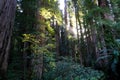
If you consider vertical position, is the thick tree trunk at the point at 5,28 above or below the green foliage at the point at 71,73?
above

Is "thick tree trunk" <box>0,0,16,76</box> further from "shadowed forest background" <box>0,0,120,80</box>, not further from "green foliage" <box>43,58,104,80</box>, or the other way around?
"green foliage" <box>43,58,104,80</box>

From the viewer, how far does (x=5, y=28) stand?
343 centimetres

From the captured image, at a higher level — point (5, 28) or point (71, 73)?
point (5, 28)

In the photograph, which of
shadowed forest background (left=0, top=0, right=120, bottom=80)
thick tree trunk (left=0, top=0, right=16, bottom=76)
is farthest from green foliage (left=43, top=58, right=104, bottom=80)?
thick tree trunk (left=0, top=0, right=16, bottom=76)

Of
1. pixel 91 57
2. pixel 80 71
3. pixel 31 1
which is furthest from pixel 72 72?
pixel 91 57

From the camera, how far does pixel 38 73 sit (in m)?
7.18

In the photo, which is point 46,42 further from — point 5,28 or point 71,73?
point 5,28

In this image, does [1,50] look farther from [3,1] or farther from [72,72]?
[72,72]

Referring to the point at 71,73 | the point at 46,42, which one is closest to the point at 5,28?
the point at 71,73

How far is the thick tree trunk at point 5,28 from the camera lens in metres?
3.31

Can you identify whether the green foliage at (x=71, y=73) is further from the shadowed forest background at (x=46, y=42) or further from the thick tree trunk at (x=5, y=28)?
the thick tree trunk at (x=5, y=28)

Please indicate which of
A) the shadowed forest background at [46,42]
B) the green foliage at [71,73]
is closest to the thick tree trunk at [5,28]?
the shadowed forest background at [46,42]

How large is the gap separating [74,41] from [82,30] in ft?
8.07

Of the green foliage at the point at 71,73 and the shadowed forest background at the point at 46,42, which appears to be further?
the green foliage at the point at 71,73
